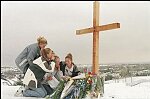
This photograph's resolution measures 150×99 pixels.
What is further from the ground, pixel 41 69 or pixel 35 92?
pixel 41 69

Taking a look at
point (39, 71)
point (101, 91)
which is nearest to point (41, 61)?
point (39, 71)

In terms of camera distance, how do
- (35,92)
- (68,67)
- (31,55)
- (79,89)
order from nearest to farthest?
(79,89)
(35,92)
(31,55)
(68,67)

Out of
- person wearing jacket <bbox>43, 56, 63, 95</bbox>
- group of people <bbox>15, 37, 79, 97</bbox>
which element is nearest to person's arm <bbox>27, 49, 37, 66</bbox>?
group of people <bbox>15, 37, 79, 97</bbox>

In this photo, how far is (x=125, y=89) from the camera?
199cm

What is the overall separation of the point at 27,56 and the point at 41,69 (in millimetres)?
209

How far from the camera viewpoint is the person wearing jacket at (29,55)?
193 cm

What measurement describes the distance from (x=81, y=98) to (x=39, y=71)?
38cm

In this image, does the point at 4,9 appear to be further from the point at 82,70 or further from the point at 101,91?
the point at 101,91

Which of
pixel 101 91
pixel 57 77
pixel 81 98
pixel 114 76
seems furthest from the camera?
pixel 114 76

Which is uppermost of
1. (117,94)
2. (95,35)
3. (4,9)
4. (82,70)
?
(4,9)

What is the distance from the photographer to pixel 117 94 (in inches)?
72.0

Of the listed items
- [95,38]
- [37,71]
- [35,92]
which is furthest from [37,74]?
[95,38]

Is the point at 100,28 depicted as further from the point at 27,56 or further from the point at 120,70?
the point at 27,56

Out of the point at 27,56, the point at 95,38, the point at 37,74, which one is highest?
the point at 95,38
